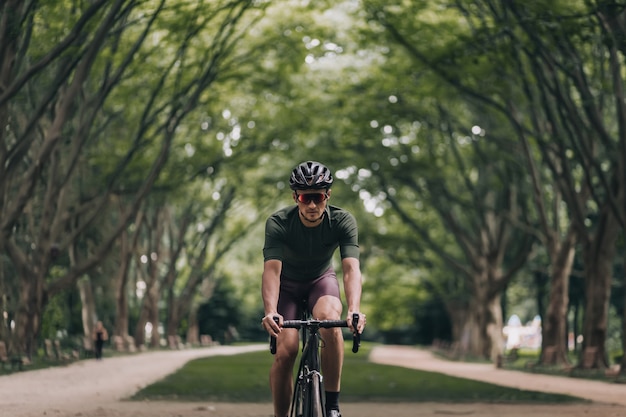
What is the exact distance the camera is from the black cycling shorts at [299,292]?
6.61m

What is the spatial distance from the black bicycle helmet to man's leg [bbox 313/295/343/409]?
0.68m

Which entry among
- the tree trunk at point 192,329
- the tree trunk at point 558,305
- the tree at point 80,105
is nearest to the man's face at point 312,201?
the tree at point 80,105

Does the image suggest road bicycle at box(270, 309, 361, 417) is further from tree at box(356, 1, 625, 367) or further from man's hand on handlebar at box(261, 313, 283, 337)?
tree at box(356, 1, 625, 367)

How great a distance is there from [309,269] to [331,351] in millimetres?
591

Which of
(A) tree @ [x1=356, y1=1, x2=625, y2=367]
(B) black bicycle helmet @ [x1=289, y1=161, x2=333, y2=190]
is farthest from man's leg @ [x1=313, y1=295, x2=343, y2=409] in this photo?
(A) tree @ [x1=356, y1=1, x2=625, y2=367]

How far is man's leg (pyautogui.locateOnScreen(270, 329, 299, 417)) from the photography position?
636cm

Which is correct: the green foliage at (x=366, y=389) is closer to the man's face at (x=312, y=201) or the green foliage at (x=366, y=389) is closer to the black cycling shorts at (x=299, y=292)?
the black cycling shorts at (x=299, y=292)

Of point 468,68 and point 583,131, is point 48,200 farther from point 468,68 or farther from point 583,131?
point 583,131

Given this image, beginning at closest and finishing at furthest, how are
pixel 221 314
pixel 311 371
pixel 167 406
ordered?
pixel 311 371 → pixel 167 406 → pixel 221 314

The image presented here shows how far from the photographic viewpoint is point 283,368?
6441 mm

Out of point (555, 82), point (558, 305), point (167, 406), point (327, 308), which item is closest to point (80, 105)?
point (555, 82)

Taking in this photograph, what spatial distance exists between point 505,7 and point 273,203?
81.1ft

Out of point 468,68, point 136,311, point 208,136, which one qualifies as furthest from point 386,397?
point 136,311

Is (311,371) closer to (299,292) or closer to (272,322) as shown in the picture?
(272,322)
